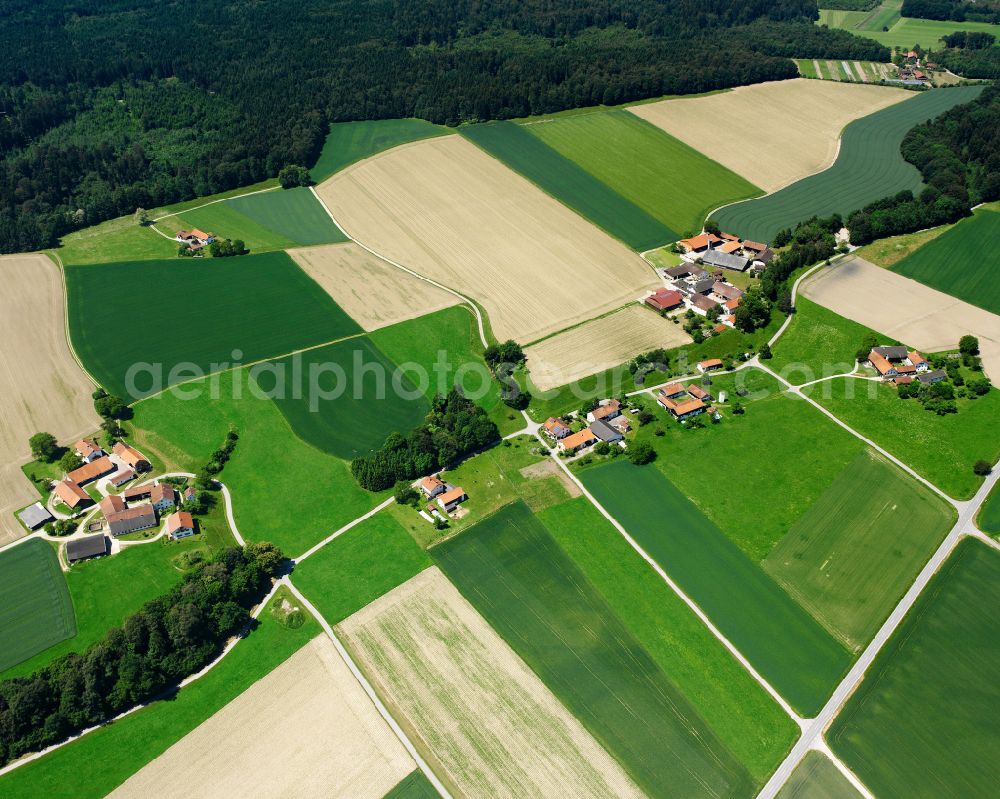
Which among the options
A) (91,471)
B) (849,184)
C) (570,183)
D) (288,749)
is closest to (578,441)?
(288,749)

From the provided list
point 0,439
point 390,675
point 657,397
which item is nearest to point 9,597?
point 0,439

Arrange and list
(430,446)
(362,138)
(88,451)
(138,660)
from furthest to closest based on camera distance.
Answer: (362,138) → (88,451) → (430,446) → (138,660)

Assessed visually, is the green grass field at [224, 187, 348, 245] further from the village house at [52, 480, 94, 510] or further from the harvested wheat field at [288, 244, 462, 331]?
the village house at [52, 480, 94, 510]

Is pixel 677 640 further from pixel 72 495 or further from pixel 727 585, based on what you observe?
pixel 72 495

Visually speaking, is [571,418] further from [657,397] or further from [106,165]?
[106,165]

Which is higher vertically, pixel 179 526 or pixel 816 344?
pixel 816 344

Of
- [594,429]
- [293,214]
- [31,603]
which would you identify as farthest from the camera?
[293,214]

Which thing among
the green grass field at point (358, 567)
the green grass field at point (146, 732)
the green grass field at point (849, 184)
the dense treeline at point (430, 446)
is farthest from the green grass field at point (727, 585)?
the green grass field at point (849, 184)

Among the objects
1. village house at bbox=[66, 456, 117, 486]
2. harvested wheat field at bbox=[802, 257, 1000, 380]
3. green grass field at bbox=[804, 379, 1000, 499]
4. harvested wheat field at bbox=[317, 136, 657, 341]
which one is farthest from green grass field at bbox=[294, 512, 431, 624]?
harvested wheat field at bbox=[802, 257, 1000, 380]
